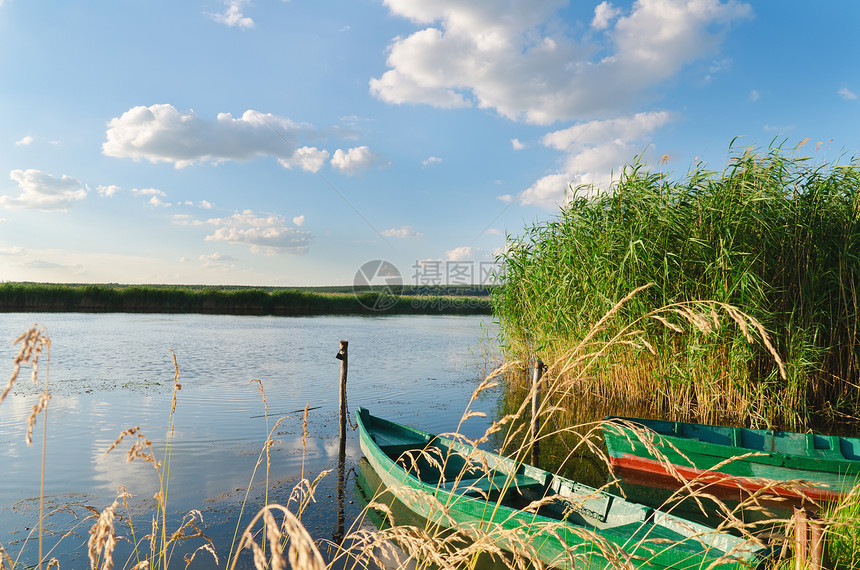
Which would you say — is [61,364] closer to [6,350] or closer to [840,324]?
[6,350]

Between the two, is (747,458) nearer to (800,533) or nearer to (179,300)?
(800,533)

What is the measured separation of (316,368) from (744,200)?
14.1 meters

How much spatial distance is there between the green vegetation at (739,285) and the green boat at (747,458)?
1.19 meters

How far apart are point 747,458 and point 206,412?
36.0ft

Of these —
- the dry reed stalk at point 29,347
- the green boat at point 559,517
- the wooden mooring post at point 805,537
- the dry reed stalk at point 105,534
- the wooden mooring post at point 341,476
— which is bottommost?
the wooden mooring post at point 341,476

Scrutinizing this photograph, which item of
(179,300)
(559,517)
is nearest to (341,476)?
(559,517)

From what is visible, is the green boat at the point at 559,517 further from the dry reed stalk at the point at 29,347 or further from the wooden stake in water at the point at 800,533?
the dry reed stalk at the point at 29,347

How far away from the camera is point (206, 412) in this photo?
1189 centimetres

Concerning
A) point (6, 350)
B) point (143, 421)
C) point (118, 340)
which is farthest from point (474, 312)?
point (143, 421)

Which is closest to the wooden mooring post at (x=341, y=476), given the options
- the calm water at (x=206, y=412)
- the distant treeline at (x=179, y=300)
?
the calm water at (x=206, y=412)

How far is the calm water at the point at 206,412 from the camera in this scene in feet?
23.3

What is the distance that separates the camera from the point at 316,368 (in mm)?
18094

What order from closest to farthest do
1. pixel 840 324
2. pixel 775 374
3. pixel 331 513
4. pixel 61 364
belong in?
pixel 331 513 < pixel 775 374 < pixel 840 324 < pixel 61 364

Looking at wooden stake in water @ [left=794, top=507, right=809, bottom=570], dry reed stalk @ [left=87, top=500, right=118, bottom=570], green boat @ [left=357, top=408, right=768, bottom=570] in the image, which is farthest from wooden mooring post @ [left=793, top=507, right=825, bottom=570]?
dry reed stalk @ [left=87, top=500, right=118, bottom=570]
